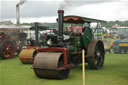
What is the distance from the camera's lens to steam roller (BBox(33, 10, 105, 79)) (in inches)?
205

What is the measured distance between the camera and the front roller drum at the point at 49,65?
16.8ft

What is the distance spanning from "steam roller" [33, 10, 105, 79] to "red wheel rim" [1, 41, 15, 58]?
465cm

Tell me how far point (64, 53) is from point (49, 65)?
22.7 inches

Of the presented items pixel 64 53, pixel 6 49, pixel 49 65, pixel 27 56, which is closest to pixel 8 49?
pixel 6 49

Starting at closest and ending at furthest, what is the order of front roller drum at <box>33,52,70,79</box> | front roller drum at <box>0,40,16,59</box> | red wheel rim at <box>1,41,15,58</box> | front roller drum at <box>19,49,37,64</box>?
1. front roller drum at <box>33,52,70,79</box>
2. front roller drum at <box>19,49,37,64</box>
3. front roller drum at <box>0,40,16,59</box>
4. red wheel rim at <box>1,41,15,58</box>

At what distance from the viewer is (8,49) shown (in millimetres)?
10586

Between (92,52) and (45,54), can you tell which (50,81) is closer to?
(45,54)

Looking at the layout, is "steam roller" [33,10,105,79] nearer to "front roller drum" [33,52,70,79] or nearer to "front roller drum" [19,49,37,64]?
"front roller drum" [33,52,70,79]

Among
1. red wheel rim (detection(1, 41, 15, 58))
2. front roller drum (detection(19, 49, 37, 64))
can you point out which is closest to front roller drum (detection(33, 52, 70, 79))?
front roller drum (detection(19, 49, 37, 64))

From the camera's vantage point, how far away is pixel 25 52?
27.7 feet

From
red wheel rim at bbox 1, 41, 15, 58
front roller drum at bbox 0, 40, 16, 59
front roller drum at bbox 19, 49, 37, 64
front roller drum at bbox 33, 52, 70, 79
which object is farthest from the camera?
red wheel rim at bbox 1, 41, 15, 58

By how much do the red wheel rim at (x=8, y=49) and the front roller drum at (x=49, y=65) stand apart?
17.4ft

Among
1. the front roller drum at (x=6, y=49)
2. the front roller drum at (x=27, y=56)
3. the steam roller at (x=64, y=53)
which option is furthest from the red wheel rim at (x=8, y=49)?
the steam roller at (x=64, y=53)

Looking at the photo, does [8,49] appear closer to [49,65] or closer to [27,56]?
[27,56]
